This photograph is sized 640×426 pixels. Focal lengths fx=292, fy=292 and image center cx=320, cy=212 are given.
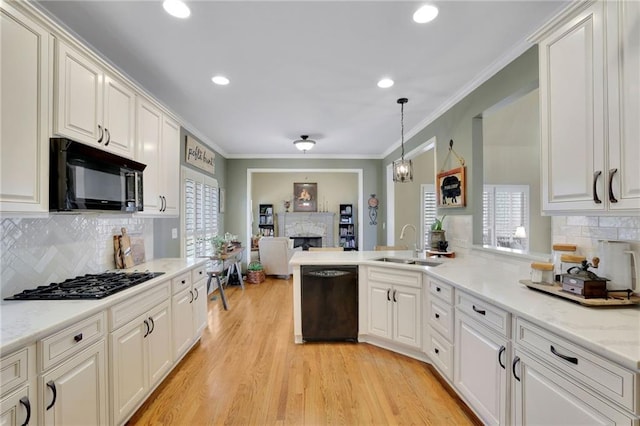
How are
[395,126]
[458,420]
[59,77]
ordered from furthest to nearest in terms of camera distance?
[395,126], [458,420], [59,77]

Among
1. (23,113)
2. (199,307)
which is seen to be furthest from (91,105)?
(199,307)


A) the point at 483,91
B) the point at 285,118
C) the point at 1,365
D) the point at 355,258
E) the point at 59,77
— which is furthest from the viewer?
the point at 285,118

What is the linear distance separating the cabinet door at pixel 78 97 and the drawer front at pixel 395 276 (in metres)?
2.51

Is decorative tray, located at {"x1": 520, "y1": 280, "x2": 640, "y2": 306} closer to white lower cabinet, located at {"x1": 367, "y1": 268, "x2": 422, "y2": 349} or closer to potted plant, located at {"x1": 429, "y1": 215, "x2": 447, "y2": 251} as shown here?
white lower cabinet, located at {"x1": 367, "y1": 268, "x2": 422, "y2": 349}

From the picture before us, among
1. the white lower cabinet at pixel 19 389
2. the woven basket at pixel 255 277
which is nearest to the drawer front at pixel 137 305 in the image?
the white lower cabinet at pixel 19 389

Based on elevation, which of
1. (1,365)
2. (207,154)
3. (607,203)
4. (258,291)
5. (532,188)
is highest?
(207,154)

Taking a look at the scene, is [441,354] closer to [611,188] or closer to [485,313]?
[485,313]

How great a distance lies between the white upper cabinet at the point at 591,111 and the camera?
1251mm

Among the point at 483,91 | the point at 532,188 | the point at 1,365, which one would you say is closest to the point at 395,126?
the point at 483,91

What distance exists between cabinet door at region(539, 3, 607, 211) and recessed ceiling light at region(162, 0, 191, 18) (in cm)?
216

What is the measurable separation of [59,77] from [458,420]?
10.5 feet

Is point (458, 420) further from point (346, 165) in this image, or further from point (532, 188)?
point (346, 165)

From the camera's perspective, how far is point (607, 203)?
1.35m

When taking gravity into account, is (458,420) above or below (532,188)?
below
